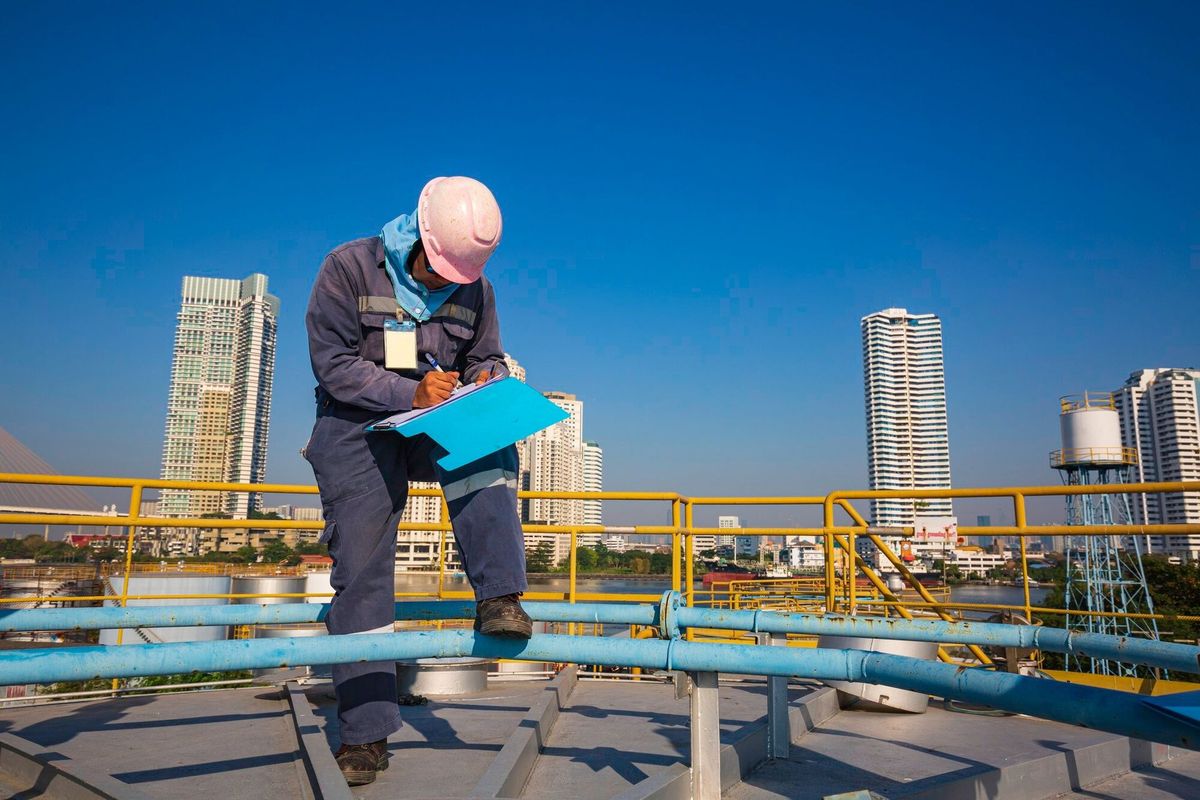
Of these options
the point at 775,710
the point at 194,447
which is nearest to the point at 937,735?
the point at 775,710

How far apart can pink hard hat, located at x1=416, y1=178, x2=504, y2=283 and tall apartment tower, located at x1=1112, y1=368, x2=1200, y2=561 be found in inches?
3408

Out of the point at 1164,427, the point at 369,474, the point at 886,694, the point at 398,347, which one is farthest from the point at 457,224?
the point at 1164,427

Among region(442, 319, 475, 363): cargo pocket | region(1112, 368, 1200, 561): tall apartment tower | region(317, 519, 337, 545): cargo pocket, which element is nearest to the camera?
region(317, 519, 337, 545): cargo pocket

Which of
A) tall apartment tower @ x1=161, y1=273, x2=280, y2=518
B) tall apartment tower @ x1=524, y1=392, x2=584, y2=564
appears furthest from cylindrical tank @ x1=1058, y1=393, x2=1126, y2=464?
tall apartment tower @ x1=161, y1=273, x2=280, y2=518

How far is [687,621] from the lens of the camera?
1886 mm

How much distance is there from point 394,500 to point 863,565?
3.06 m

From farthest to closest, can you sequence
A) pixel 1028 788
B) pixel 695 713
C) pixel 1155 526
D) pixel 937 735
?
pixel 1155 526 → pixel 937 735 → pixel 1028 788 → pixel 695 713

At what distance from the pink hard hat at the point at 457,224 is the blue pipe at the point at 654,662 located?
36.0 inches

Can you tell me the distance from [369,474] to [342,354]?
0.32 metres

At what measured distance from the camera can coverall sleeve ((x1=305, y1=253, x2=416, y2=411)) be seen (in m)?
1.91

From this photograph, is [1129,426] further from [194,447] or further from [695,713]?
[194,447]

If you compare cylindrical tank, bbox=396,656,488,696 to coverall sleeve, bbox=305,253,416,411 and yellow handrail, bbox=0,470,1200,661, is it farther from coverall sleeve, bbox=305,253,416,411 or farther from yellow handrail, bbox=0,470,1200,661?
coverall sleeve, bbox=305,253,416,411

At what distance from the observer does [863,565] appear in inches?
167

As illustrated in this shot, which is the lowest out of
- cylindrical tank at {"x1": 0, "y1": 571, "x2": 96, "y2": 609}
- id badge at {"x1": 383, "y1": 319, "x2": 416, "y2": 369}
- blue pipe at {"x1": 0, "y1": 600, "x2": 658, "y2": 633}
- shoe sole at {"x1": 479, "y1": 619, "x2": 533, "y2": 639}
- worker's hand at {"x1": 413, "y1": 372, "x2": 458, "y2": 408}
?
cylindrical tank at {"x1": 0, "y1": 571, "x2": 96, "y2": 609}
